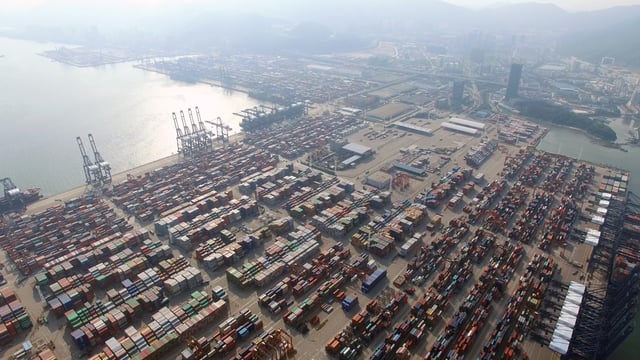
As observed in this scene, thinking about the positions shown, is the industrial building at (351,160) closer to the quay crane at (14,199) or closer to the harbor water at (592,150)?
the harbor water at (592,150)

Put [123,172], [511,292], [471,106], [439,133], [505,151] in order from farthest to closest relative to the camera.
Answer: [471,106] → [439,133] → [505,151] → [123,172] → [511,292]

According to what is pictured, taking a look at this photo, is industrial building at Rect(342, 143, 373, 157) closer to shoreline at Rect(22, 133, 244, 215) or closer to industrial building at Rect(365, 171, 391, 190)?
industrial building at Rect(365, 171, 391, 190)

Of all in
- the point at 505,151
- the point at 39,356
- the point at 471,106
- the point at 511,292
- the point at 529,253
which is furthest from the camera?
the point at 471,106

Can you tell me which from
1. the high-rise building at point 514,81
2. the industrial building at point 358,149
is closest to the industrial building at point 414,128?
the industrial building at point 358,149

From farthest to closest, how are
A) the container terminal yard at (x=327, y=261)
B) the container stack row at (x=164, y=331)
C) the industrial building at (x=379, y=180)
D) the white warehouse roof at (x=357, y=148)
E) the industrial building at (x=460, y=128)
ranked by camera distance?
the industrial building at (x=460, y=128) → the white warehouse roof at (x=357, y=148) → the industrial building at (x=379, y=180) → the container terminal yard at (x=327, y=261) → the container stack row at (x=164, y=331)

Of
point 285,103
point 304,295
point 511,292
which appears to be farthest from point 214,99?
point 511,292

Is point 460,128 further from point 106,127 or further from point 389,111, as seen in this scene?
point 106,127

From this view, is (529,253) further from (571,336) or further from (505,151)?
(505,151)
